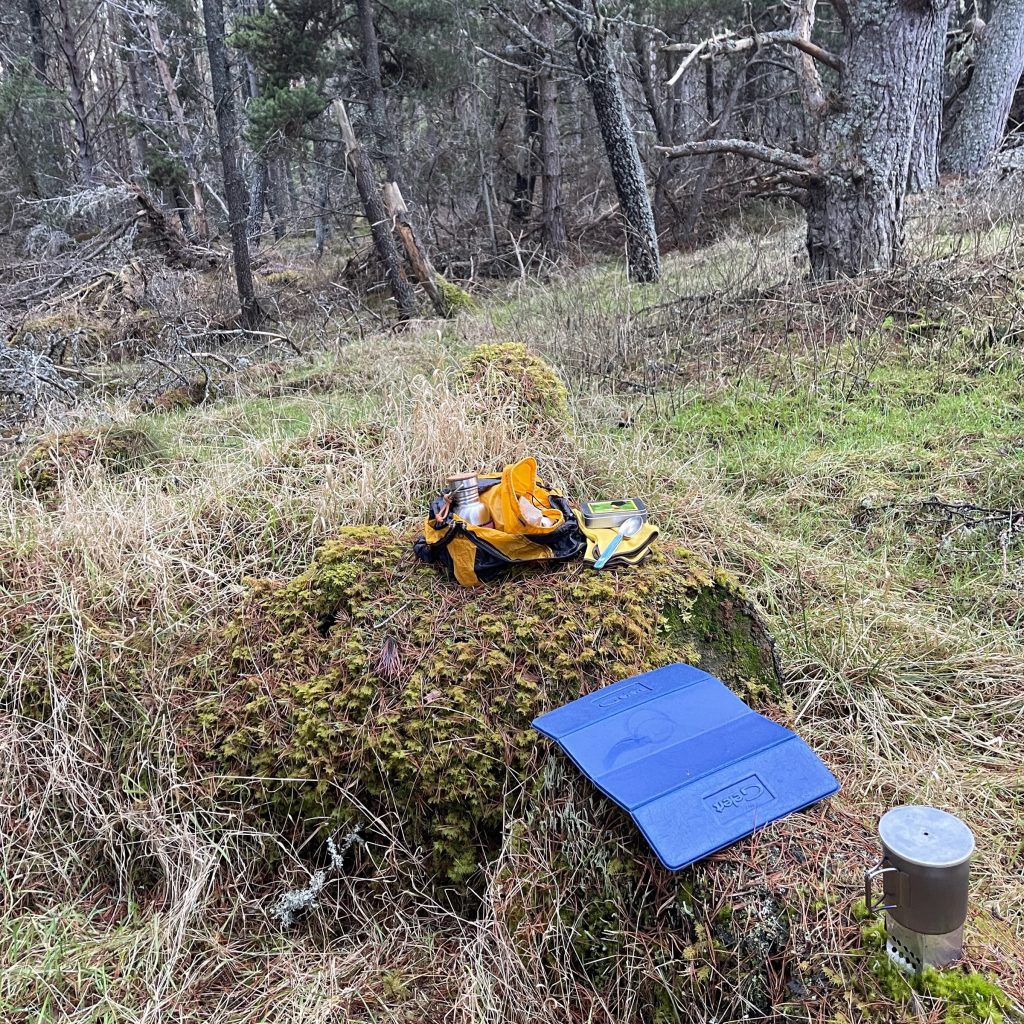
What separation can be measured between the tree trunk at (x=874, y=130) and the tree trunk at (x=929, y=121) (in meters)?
0.04

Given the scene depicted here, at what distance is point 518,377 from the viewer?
394 cm

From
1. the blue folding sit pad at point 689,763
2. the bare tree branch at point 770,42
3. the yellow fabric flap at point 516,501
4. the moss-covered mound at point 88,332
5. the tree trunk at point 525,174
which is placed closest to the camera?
the blue folding sit pad at point 689,763

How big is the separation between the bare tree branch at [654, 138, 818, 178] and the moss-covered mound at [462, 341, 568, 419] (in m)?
2.69

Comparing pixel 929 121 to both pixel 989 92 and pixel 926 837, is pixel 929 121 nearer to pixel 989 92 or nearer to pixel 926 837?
pixel 989 92

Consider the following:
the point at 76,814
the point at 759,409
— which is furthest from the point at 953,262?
the point at 76,814

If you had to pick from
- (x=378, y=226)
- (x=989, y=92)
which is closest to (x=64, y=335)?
(x=378, y=226)

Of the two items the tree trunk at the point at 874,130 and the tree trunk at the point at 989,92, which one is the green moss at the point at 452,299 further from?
the tree trunk at the point at 989,92

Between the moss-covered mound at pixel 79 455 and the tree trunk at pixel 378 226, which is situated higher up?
the tree trunk at pixel 378 226

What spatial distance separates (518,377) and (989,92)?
9019mm

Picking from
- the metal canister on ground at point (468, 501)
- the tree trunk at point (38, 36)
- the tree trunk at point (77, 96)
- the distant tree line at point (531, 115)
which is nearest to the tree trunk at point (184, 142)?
the distant tree line at point (531, 115)

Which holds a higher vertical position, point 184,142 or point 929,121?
point 184,142

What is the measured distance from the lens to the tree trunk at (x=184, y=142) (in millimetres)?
13336

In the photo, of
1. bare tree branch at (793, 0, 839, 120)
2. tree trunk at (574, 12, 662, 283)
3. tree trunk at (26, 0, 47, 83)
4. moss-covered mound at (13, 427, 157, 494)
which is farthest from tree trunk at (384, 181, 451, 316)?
tree trunk at (26, 0, 47, 83)

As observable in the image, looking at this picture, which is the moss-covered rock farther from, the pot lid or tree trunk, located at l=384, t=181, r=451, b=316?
the pot lid
